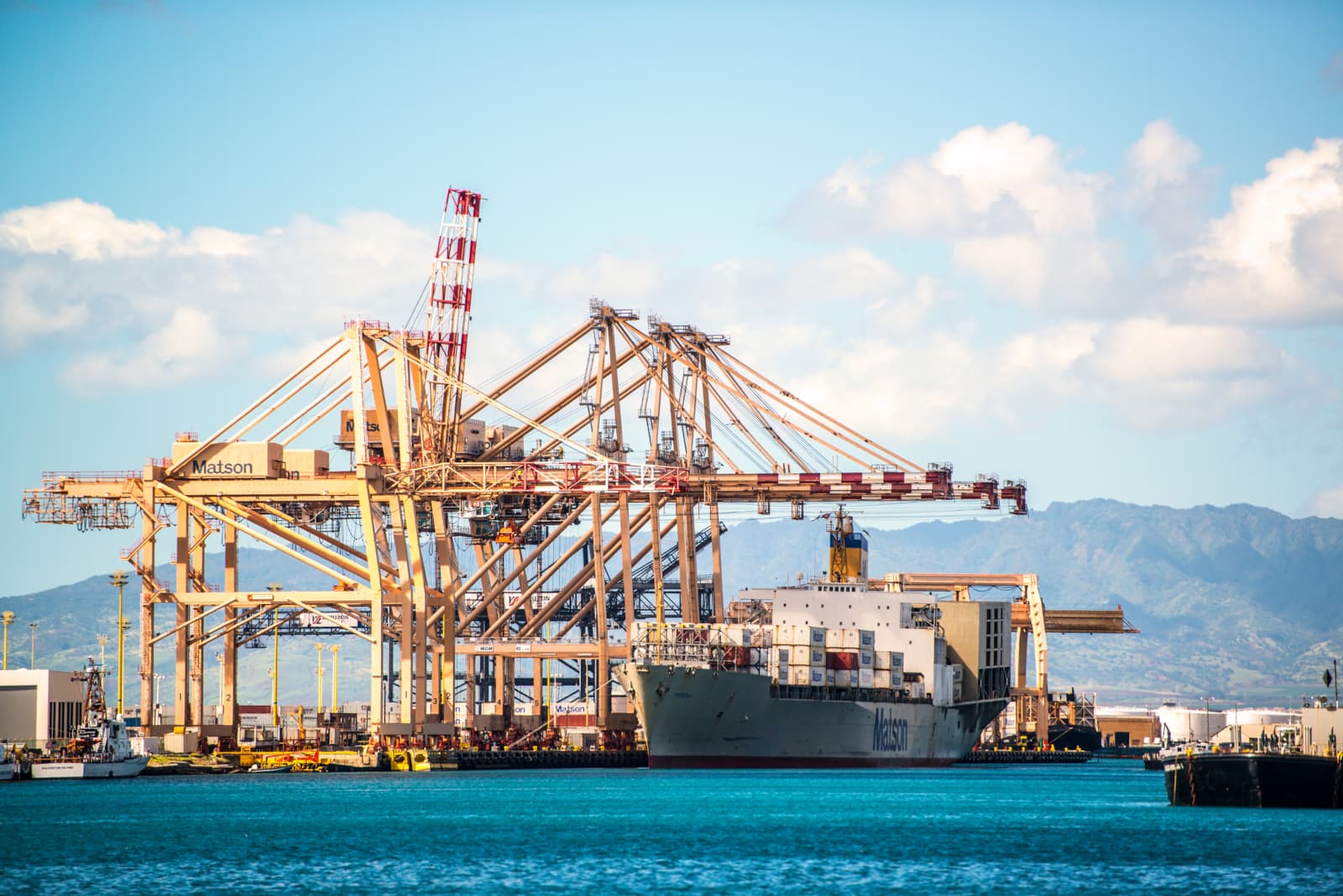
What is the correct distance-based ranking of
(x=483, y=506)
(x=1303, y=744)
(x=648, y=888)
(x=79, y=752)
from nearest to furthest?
(x=648, y=888)
(x=1303, y=744)
(x=79, y=752)
(x=483, y=506)

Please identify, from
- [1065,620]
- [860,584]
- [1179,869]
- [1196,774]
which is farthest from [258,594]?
[1065,620]

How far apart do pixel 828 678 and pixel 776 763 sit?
4.41m

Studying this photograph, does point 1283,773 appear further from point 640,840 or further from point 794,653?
point 794,653

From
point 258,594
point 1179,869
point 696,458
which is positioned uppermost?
point 696,458

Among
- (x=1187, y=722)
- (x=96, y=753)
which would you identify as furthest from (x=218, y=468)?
(x=1187, y=722)

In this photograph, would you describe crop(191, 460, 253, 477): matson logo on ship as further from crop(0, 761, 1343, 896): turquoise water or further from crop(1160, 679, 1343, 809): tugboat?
crop(1160, 679, 1343, 809): tugboat

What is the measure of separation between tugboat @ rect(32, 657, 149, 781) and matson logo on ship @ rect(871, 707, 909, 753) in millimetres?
32323

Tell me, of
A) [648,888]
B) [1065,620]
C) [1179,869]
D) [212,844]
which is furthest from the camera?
[1065,620]

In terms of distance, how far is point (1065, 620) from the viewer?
115m

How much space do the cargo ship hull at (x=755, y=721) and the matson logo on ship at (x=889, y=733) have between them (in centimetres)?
4

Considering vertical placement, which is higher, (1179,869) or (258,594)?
(258,594)

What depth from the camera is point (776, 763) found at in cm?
8119

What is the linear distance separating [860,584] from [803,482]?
12.5m

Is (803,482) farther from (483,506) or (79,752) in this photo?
(79,752)
